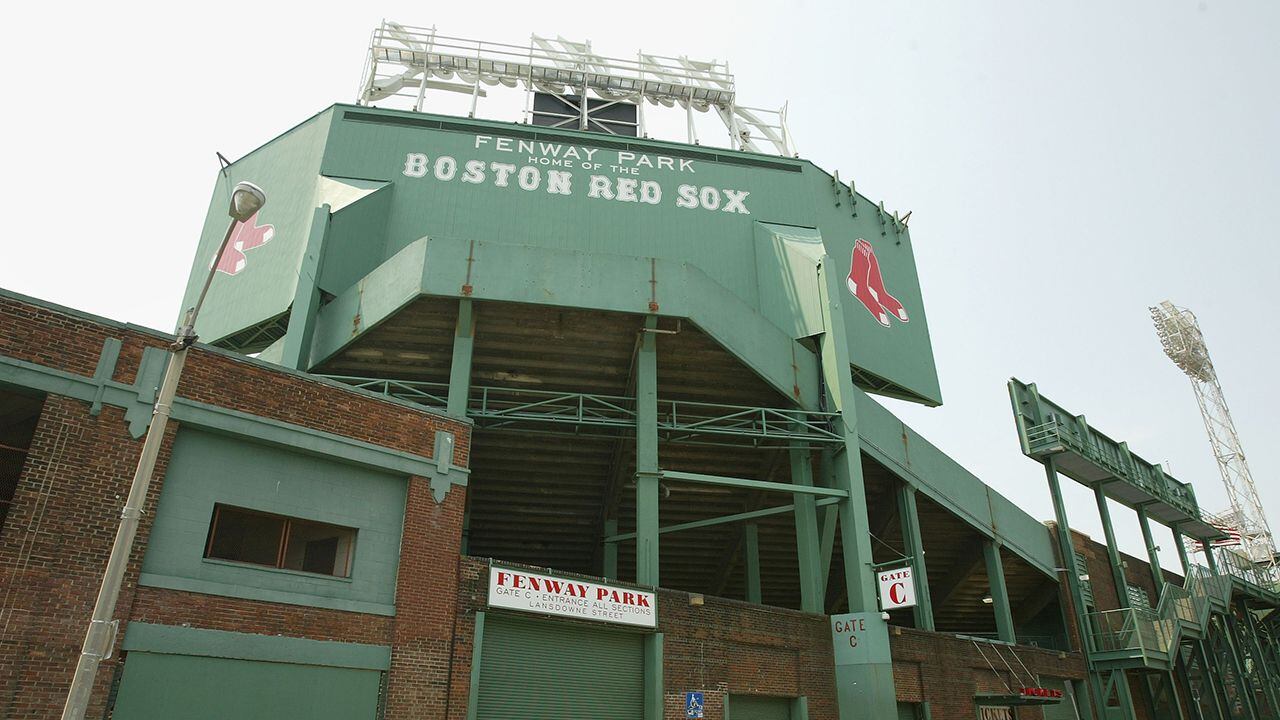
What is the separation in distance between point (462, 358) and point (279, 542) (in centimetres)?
761

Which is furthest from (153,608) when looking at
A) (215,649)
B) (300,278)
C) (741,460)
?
(741,460)

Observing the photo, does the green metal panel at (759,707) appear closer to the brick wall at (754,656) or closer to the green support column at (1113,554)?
the brick wall at (754,656)

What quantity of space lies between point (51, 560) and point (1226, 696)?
42857 millimetres

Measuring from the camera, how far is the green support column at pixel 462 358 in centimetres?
2084

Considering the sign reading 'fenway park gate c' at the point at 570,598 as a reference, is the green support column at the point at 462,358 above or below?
above

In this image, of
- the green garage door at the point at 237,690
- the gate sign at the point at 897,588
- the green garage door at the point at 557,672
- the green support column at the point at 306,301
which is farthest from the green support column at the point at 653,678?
the green support column at the point at 306,301

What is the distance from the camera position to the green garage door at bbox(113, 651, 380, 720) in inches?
488

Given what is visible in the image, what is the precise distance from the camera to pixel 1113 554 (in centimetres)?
3581

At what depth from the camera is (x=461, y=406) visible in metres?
20.8

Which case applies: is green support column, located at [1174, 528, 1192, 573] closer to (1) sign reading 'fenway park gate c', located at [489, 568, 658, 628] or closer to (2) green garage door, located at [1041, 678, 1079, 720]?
(2) green garage door, located at [1041, 678, 1079, 720]

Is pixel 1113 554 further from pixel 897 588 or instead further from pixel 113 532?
pixel 113 532

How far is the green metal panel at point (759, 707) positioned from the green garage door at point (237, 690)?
9.05m

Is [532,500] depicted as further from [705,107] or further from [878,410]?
[705,107]

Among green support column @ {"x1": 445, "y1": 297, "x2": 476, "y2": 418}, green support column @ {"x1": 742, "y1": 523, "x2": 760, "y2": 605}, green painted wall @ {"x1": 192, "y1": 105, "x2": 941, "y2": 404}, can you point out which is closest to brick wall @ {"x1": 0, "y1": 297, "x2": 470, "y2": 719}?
green support column @ {"x1": 445, "y1": 297, "x2": 476, "y2": 418}
